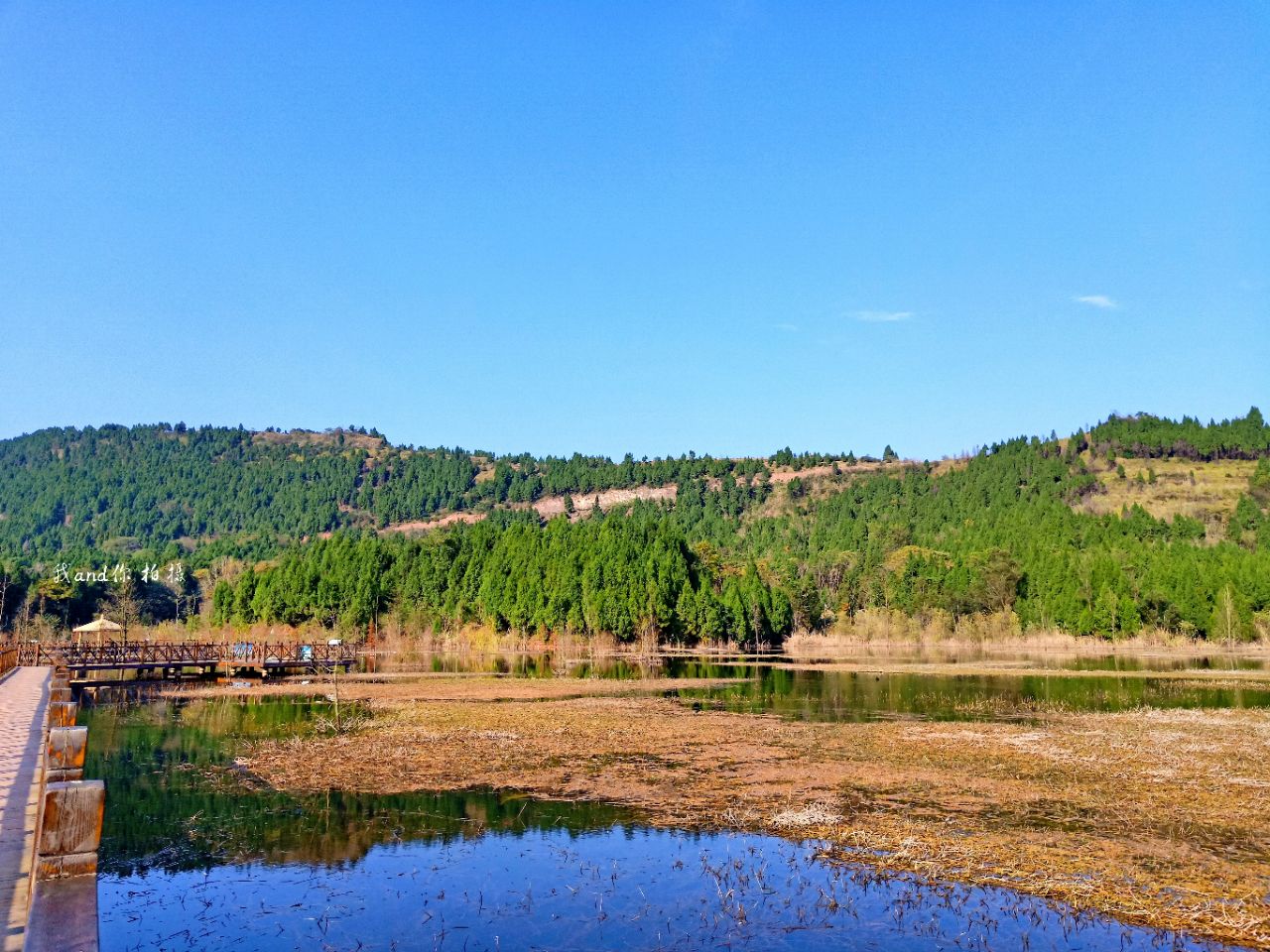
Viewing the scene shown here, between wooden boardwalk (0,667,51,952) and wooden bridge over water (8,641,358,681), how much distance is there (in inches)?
1089

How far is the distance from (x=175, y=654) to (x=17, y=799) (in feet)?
177

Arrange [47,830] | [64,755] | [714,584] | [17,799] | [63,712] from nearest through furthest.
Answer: [47,830] → [64,755] → [17,799] → [63,712] → [714,584]

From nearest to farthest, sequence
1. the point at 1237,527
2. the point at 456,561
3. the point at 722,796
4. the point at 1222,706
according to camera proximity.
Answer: the point at 722,796 → the point at 1222,706 → the point at 456,561 → the point at 1237,527

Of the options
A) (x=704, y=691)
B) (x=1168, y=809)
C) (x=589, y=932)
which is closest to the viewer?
(x=589, y=932)

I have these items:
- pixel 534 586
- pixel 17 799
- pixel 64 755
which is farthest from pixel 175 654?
pixel 64 755

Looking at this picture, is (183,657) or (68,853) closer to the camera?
(68,853)

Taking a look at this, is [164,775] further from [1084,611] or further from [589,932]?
[1084,611]

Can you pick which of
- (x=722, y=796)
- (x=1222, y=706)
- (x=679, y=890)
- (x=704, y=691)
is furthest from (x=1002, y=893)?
(x=704, y=691)

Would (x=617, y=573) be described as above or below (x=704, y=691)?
above

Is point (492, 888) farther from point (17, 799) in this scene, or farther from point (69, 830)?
point (69, 830)

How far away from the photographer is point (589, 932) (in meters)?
13.9

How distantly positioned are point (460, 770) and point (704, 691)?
85.7 feet

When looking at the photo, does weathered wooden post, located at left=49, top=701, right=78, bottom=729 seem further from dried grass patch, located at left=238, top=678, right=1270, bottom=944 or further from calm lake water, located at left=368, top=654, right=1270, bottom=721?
calm lake water, located at left=368, top=654, right=1270, bottom=721

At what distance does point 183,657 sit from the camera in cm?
6212
